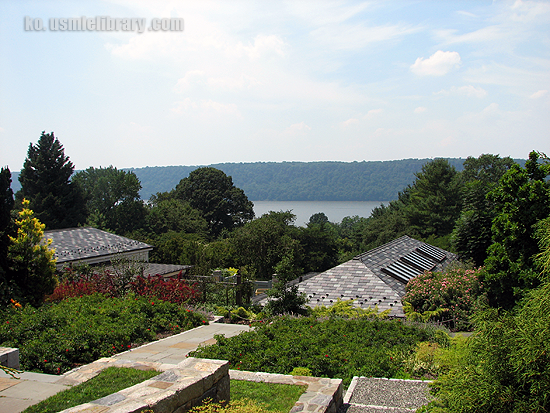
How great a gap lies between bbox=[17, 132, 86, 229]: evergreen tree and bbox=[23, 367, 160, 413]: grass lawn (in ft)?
139

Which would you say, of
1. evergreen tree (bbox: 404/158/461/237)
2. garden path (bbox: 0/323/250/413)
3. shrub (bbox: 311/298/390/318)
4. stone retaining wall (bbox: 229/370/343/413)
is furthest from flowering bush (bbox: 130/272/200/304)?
evergreen tree (bbox: 404/158/461/237)

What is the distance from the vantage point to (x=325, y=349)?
7711mm

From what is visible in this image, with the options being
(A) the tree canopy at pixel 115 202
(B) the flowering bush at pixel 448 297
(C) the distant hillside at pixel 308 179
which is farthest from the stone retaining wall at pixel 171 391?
(C) the distant hillside at pixel 308 179

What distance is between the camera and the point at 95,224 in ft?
169

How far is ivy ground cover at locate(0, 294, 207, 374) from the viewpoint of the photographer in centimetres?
690

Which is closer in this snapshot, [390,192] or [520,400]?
[520,400]

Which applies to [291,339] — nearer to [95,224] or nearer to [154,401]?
[154,401]

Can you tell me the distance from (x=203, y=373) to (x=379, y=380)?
128 inches

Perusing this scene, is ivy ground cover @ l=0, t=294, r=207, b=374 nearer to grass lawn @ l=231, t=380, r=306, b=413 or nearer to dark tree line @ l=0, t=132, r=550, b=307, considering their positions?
dark tree line @ l=0, t=132, r=550, b=307

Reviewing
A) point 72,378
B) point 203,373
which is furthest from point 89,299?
point 203,373

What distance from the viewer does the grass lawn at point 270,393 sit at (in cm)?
509

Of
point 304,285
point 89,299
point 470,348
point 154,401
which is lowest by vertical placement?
point 304,285

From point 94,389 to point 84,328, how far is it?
3191mm

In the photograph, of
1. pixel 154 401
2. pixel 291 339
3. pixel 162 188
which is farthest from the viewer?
pixel 162 188
